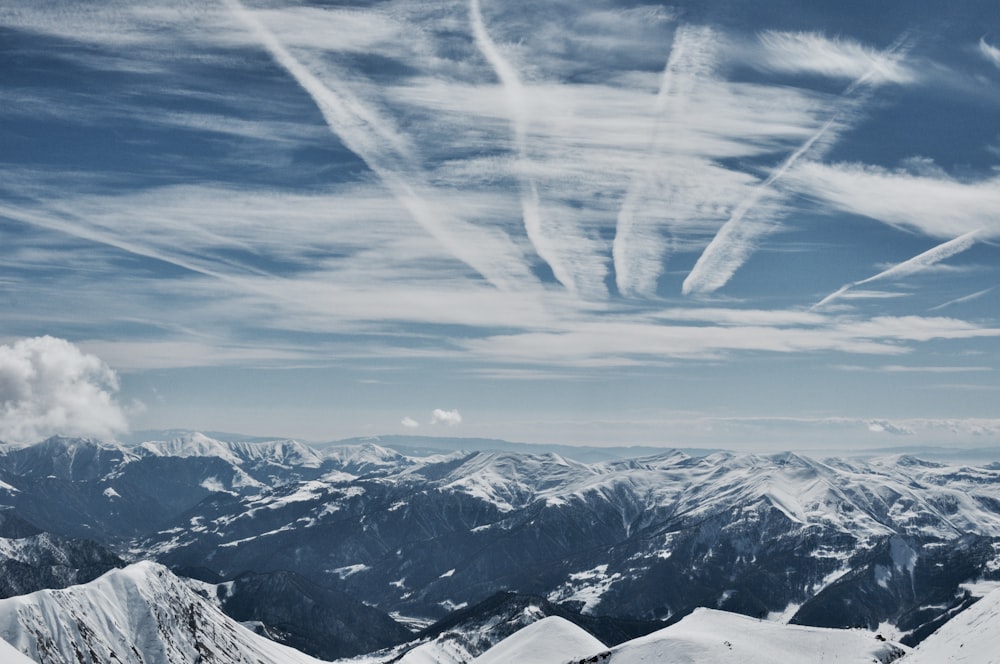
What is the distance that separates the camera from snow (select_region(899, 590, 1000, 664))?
308 feet

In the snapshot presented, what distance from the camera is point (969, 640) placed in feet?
333

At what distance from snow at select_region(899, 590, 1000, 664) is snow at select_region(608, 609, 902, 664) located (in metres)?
38.7

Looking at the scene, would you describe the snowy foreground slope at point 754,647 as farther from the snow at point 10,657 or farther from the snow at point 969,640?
the snow at point 10,657

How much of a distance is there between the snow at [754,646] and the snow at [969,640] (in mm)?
38713

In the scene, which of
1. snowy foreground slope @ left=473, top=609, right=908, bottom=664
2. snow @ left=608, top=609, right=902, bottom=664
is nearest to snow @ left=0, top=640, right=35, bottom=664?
snowy foreground slope @ left=473, top=609, right=908, bottom=664

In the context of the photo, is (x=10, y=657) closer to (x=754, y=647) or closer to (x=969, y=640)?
(x=969, y=640)

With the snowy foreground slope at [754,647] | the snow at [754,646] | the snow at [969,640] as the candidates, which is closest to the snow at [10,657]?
the snowy foreground slope at [754,647]

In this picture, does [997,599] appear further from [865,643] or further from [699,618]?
[699,618]

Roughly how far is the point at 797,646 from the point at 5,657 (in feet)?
440

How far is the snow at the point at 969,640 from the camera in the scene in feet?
308

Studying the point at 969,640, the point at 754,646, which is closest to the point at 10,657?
the point at 969,640

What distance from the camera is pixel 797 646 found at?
164 meters

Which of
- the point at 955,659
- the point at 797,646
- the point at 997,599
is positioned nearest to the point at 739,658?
the point at 797,646

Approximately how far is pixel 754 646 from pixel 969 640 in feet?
216
